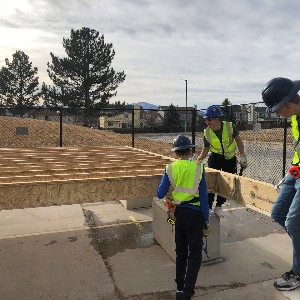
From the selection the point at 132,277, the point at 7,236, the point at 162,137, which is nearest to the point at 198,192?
the point at 132,277

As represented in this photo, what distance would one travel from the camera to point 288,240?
5262 mm

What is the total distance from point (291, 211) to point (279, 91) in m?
0.97

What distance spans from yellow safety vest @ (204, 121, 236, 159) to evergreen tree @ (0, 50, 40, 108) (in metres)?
Answer: 48.5

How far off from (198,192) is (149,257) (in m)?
1.85

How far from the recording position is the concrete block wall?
4547mm

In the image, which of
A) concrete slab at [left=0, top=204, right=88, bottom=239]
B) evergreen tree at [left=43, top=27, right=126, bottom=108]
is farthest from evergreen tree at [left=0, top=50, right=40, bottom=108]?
concrete slab at [left=0, top=204, right=88, bottom=239]

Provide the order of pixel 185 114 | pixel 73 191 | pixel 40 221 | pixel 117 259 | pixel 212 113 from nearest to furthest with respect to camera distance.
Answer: pixel 73 191 → pixel 117 259 → pixel 212 113 → pixel 40 221 → pixel 185 114

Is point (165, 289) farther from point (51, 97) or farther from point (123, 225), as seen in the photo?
point (51, 97)

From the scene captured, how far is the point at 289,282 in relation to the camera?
2.74 metres

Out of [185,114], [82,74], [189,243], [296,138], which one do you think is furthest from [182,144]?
[82,74]

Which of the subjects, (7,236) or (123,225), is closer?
(7,236)

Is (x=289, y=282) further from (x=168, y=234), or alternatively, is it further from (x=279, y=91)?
(x=168, y=234)

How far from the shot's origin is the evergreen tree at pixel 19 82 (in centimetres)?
4925

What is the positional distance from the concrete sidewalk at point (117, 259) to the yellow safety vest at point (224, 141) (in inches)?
56.5
